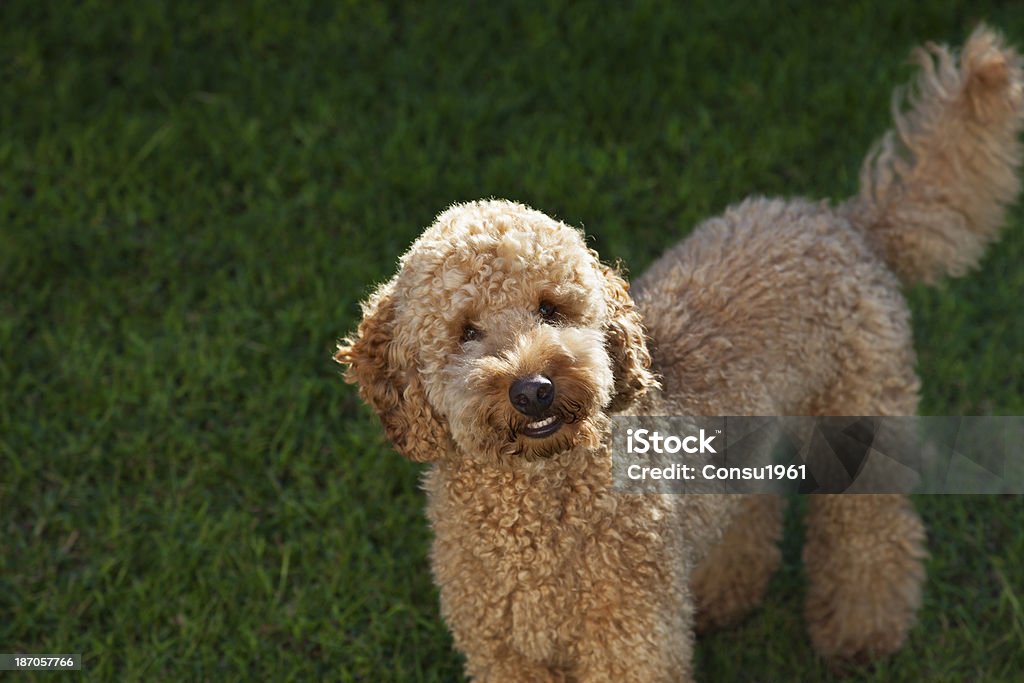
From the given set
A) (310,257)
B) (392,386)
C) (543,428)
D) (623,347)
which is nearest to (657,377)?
(623,347)

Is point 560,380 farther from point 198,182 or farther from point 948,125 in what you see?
point 198,182

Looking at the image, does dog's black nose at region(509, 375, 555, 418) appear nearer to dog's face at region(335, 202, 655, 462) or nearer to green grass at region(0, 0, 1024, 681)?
dog's face at region(335, 202, 655, 462)

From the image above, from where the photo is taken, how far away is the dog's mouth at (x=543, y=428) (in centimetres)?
267

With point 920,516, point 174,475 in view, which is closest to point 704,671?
point 920,516

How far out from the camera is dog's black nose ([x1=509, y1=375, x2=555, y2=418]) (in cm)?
262

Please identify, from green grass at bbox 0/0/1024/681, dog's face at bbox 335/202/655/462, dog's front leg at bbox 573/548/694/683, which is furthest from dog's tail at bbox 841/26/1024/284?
dog's front leg at bbox 573/548/694/683

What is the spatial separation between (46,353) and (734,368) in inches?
107

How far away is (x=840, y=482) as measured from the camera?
12.4 ft

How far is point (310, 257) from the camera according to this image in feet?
16.3

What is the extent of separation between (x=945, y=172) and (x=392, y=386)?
186 cm

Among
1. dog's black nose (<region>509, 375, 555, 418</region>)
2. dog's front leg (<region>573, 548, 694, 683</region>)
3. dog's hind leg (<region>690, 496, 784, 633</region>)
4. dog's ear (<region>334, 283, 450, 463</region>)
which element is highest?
dog's hind leg (<region>690, 496, 784, 633</region>)

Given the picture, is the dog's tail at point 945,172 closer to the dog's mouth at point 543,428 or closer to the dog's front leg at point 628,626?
the dog's front leg at point 628,626

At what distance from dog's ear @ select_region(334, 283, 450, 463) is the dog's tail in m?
1.56

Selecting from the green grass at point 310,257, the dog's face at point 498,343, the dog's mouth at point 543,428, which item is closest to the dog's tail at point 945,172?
the green grass at point 310,257
